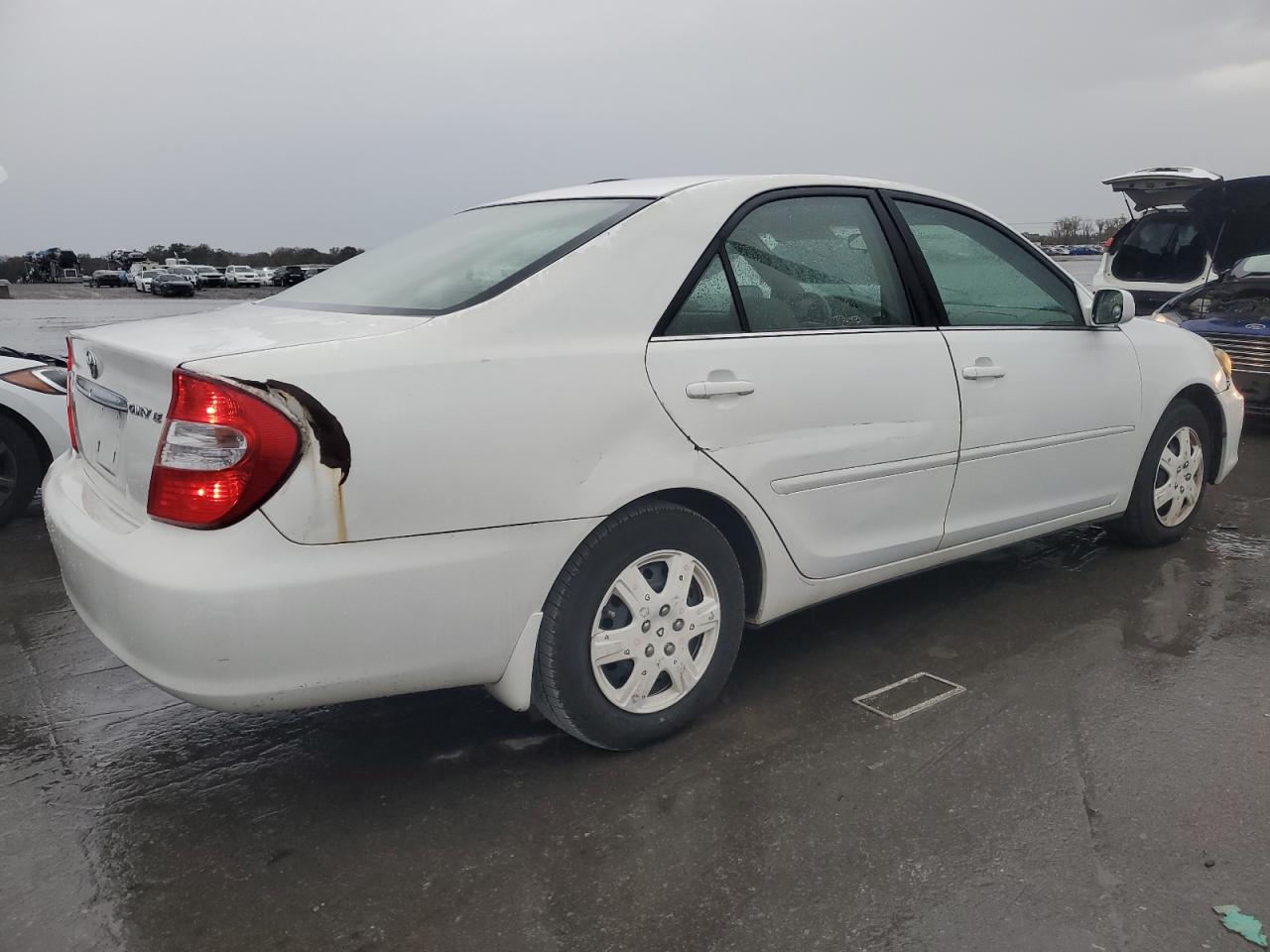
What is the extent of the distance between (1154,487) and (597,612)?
122 inches

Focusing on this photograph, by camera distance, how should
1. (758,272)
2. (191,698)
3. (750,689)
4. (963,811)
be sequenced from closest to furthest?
(191,698)
(963,811)
(758,272)
(750,689)

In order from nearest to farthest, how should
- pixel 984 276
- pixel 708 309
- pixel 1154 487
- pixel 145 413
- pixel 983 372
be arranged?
pixel 145 413
pixel 708 309
pixel 983 372
pixel 984 276
pixel 1154 487

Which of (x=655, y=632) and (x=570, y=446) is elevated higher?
(x=570, y=446)

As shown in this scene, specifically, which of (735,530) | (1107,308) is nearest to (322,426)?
(735,530)

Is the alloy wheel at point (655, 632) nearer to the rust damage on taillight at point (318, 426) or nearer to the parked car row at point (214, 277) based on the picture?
the rust damage on taillight at point (318, 426)

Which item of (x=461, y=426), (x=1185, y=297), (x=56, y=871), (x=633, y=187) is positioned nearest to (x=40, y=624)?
(x=56, y=871)

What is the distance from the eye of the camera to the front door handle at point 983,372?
357cm

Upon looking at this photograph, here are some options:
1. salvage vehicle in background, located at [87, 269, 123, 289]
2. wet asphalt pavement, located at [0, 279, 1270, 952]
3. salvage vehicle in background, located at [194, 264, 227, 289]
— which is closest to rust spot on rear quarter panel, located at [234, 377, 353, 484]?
wet asphalt pavement, located at [0, 279, 1270, 952]

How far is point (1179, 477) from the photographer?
4738 mm

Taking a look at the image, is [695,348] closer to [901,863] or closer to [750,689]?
[750,689]

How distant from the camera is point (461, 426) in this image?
2449mm

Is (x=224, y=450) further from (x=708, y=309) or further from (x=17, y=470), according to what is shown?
(x=17, y=470)

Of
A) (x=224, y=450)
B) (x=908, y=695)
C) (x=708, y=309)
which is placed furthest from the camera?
(x=908, y=695)

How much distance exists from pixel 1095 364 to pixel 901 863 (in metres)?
2.51
